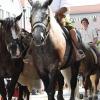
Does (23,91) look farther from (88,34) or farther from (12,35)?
(88,34)

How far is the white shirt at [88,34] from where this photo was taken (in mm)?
16000

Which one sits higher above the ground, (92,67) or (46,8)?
(46,8)

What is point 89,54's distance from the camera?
1490 centimetres

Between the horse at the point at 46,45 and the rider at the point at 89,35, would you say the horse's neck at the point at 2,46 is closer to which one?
the horse at the point at 46,45

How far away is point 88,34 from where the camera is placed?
16.1 metres

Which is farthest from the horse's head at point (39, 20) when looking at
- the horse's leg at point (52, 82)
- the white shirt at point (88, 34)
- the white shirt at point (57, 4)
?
the white shirt at point (88, 34)

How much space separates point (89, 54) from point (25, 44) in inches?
135

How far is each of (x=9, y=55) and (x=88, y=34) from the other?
16.2 ft

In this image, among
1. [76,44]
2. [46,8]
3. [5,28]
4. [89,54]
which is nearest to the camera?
[46,8]

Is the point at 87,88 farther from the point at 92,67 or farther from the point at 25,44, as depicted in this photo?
Answer: the point at 25,44

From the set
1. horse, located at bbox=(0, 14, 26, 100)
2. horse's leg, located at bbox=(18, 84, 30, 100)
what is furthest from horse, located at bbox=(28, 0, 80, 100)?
horse's leg, located at bbox=(18, 84, 30, 100)

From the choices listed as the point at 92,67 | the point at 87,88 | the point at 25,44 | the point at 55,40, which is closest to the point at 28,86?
the point at 25,44

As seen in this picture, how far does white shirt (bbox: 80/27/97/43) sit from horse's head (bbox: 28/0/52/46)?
5332 mm

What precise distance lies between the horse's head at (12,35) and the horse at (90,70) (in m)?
2.77
